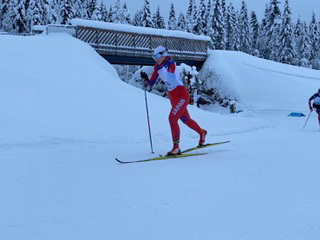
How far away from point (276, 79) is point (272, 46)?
92.0 feet

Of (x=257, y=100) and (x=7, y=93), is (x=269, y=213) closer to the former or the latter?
(x=7, y=93)

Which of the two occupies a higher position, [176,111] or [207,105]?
[176,111]

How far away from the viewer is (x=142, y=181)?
3896 mm

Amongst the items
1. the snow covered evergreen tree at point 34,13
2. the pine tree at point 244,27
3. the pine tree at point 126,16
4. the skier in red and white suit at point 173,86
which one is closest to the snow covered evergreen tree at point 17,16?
the snow covered evergreen tree at point 34,13

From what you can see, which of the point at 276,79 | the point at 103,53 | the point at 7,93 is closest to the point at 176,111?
the point at 7,93

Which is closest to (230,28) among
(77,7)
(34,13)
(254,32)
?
(254,32)

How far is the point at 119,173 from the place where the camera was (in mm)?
4332

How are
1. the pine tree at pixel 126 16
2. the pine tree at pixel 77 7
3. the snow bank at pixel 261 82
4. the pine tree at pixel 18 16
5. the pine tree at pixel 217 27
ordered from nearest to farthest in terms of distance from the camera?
the snow bank at pixel 261 82 → the pine tree at pixel 18 16 → the pine tree at pixel 77 7 → the pine tree at pixel 217 27 → the pine tree at pixel 126 16

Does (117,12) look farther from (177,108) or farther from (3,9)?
(177,108)

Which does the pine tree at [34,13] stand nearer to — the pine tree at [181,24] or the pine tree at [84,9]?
the pine tree at [84,9]

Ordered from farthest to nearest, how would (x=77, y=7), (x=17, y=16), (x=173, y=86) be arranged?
(x=77, y=7) < (x=17, y=16) < (x=173, y=86)

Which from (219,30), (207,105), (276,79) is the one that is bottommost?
(207,105)

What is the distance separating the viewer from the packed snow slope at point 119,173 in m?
2.51

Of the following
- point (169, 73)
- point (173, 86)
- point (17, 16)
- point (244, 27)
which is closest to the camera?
point (169, 73)
